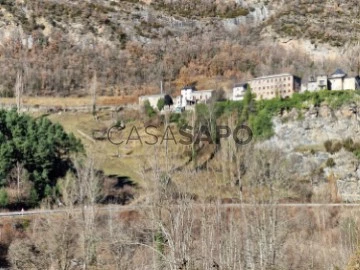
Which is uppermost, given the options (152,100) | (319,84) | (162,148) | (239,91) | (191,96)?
(319,84)

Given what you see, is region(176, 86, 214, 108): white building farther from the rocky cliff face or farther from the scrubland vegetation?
the rocky cliff face

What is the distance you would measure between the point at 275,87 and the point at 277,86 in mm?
229

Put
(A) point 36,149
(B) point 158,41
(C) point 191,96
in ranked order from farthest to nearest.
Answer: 1. (B) point 158,41
2. (C) point 191,96
3. (A) point 36,149

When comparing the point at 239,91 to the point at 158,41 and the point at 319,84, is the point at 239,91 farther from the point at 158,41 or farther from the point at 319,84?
the point at 158,41

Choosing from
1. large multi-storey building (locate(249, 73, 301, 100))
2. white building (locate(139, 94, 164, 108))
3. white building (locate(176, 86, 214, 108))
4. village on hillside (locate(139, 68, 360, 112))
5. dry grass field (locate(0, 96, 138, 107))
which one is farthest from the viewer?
dry grass field (locate(0, 96, 138, 107))

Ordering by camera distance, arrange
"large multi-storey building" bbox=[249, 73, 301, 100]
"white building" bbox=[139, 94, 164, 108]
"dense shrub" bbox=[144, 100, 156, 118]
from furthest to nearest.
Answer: "white building" bbox=[139, 94, 164, 108] < "large multi-storey building" bbox=[249, 73, 301, 100] < "dense shrub" bbox=[144, 100, 156, 118]

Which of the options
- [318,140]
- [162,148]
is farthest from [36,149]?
[318,140]

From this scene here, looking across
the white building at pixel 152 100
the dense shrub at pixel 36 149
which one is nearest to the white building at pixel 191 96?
the white building at pixel 152 100

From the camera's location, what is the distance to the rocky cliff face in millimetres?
40688

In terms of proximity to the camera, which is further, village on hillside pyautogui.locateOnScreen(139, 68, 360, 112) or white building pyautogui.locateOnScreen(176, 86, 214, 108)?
white building pyautogui.locateOnScreen(176, 86, 214, 108)

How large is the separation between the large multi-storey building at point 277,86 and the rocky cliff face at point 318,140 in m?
7.39

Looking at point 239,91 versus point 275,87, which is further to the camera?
point 239,91

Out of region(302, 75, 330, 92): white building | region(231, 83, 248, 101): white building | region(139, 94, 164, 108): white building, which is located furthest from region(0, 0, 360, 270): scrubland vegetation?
region(231, 83, 248, 101): white building

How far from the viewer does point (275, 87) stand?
54938mm
